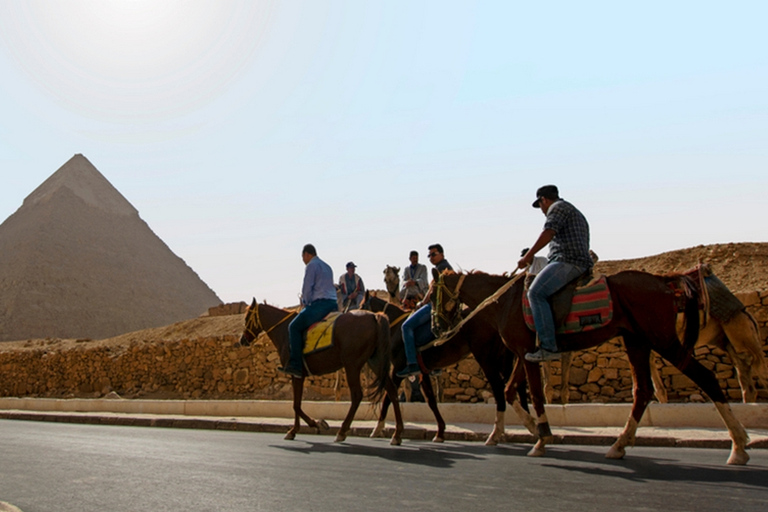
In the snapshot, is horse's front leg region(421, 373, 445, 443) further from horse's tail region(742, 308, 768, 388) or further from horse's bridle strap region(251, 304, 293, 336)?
horse's tail region(742, 308, 768, 388)

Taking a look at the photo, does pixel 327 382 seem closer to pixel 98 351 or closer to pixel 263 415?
pixel 263 415

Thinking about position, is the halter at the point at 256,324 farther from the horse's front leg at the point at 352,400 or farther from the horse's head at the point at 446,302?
the horse's head at the point at 446,302

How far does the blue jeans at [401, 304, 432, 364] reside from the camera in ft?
30.8

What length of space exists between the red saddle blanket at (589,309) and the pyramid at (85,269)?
8671 cm

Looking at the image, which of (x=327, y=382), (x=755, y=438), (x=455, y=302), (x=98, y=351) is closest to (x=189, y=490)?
(x=455, y=302)

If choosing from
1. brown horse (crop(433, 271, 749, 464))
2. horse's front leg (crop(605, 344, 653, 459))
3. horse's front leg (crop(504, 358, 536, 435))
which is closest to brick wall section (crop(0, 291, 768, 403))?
horse's front leg (crop(504, 358, 536, 435))

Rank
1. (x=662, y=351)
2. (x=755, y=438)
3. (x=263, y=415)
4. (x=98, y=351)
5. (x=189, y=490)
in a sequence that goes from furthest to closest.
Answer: (x=98, y=351), (x=263, y=415), (x=755, y=438), (x=662, y=351), (x=189, y=490)

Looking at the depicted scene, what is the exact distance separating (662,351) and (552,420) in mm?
3459

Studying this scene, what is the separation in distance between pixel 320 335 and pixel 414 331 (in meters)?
1.29

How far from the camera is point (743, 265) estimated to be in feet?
78.2

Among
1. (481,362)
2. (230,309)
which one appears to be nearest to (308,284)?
(481,362)

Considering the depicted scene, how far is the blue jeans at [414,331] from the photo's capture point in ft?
30.8

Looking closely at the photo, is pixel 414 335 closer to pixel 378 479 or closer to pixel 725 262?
pixel 378 479

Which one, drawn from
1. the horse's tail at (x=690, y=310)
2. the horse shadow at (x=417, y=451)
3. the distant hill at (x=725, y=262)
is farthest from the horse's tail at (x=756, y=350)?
the distant hill at (x=725, y=262)
